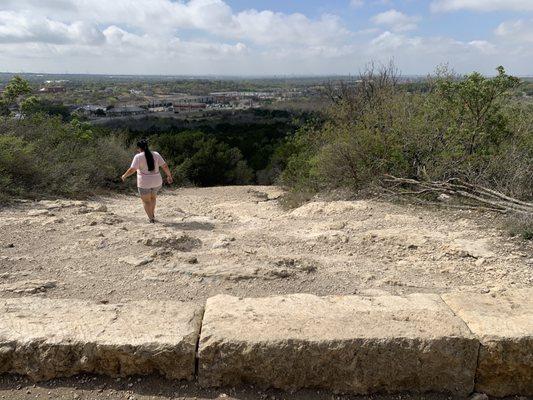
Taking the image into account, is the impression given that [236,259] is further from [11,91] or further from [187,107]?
[187,107]

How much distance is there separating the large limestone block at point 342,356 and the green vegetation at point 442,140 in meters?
4.62

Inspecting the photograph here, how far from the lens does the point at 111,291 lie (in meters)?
→ 3.56

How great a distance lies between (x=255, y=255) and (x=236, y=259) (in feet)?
0.81

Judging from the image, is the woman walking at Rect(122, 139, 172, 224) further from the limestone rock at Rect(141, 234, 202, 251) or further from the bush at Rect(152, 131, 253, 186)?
the bush at Rect(152, 131, 253, 186)

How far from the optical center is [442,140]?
25.9 ft

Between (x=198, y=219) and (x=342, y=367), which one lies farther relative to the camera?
(x=198, y=219)

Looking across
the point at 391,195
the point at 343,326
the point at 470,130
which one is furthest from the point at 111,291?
the point at 470,130

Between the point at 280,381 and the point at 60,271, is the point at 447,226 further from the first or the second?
the point at 60,271

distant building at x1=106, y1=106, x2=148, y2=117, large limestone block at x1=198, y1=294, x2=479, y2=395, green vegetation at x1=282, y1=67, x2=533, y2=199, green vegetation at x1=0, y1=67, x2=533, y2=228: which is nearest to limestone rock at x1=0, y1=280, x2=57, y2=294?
large limestone block at x1=198, y1=294, x2=479, y2=395

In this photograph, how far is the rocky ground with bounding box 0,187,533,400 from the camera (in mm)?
3500

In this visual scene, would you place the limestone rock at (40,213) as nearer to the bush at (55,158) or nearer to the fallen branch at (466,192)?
the bush at (55,158)

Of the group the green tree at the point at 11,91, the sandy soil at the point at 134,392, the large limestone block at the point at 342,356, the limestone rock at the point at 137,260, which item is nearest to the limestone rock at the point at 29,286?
the limestone rock at the point at 137,260

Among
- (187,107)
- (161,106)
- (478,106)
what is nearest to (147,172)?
(478,106)

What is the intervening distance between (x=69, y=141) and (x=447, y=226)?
10.1 meters
